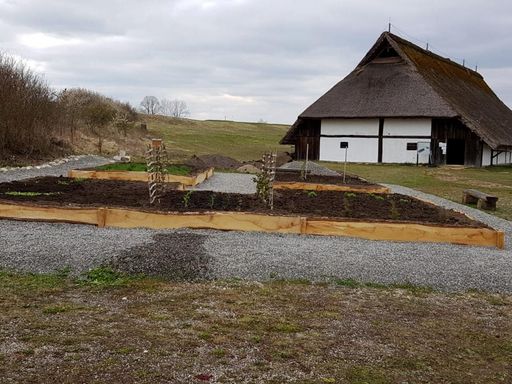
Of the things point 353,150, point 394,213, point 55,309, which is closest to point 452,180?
point 353,150

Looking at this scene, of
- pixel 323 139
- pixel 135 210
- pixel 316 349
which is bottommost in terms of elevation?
pixel 316 349

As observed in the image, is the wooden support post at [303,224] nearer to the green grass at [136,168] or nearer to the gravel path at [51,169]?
the green grass at [136,168]

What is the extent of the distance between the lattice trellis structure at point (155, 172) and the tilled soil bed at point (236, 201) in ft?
0.57

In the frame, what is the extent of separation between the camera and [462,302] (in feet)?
19.4

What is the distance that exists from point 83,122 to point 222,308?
93.6ft

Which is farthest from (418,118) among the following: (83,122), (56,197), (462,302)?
(462,302)

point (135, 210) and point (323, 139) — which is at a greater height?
point (323, 139)

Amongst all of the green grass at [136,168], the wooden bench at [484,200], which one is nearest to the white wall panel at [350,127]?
the green grass at [136,168]

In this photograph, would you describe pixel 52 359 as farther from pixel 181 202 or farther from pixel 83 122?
pixel 83 122

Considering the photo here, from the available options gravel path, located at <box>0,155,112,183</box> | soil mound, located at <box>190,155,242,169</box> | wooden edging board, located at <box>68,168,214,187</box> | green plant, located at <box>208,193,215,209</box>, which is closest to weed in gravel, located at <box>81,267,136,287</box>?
green plant, located at <box>208,193,215,209</box>

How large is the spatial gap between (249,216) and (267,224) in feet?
1.07

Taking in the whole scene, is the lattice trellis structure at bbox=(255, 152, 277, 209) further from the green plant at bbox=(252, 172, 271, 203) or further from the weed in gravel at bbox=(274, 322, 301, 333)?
the weed in gravel at bbox=(274, 322, 301, 333)

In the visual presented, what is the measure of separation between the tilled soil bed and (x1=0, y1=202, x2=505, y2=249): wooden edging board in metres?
0.29

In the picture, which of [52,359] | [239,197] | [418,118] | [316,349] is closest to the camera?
[52,359]
